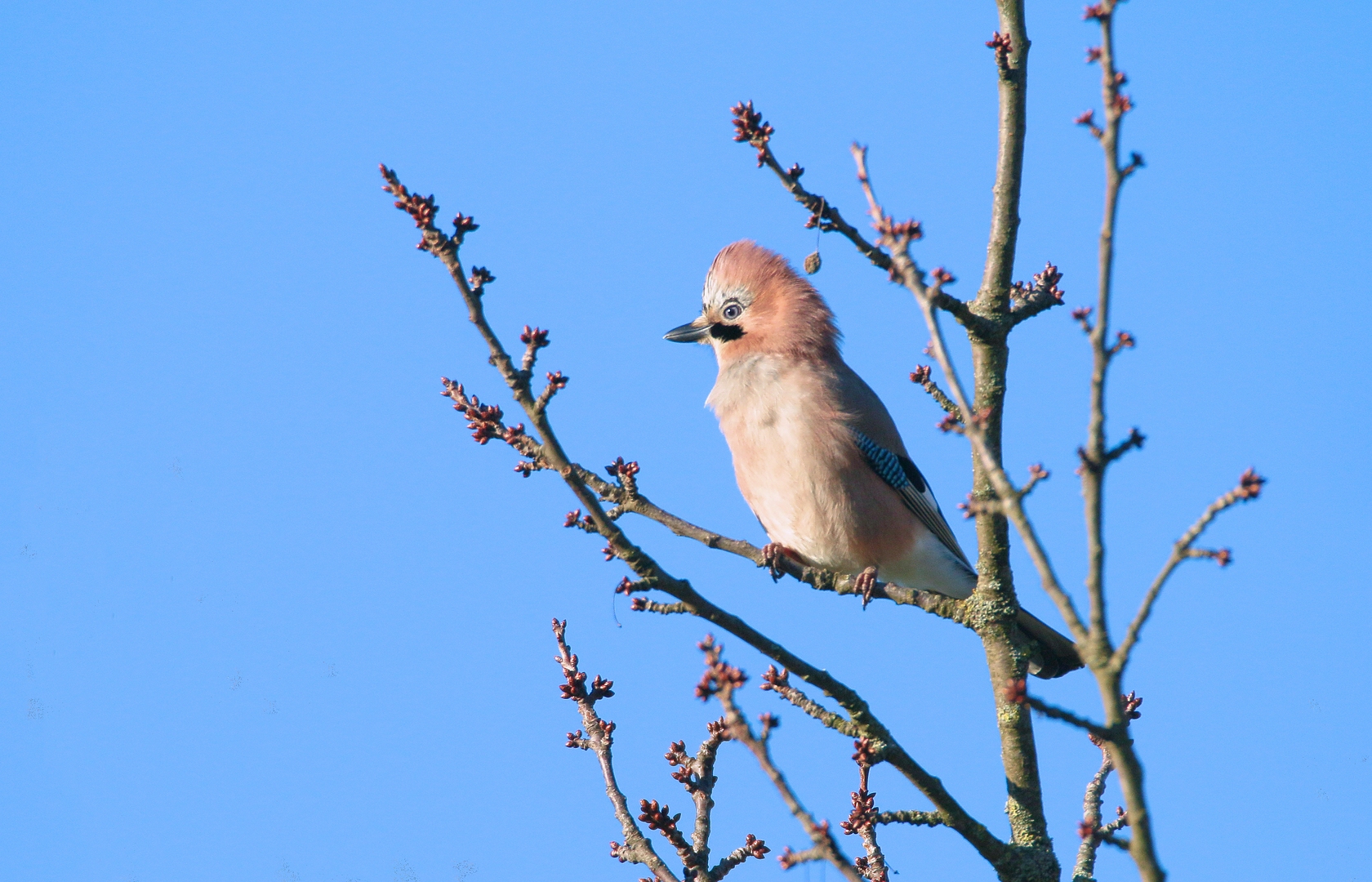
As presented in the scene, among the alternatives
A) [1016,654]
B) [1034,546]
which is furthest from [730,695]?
[1016,654]

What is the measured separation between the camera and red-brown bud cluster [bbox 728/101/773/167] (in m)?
3.41

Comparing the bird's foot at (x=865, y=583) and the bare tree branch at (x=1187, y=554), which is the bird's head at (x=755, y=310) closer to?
the bird's foot at (x=865, y=583)

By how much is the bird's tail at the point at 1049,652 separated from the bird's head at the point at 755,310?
198 centimetres

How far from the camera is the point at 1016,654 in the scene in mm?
4000

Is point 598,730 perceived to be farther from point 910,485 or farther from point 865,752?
point 910,485

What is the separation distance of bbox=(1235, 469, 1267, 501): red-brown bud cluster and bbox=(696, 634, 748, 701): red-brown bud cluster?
3.55ft

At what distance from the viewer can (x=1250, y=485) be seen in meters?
2.21

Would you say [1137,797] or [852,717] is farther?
[852,717]

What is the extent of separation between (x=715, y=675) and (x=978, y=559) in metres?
1.82

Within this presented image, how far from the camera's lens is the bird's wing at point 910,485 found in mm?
6270

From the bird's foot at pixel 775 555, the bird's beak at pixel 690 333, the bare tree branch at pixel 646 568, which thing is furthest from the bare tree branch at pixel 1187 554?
the bird's beak at pixel 690 333

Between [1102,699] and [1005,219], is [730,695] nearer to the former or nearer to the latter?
[1102,699]

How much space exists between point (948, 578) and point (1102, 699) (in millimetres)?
4550

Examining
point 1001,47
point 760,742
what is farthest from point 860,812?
point 1001,47
